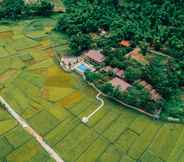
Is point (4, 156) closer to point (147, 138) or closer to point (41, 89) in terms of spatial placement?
point (41, 89)

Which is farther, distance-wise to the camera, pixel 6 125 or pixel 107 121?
pixel 107 121

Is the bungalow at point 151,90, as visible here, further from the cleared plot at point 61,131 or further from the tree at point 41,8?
the tree at point 41,8

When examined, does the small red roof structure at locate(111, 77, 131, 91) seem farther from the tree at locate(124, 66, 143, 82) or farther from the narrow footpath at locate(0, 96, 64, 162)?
the narrow footpath at locate(0, 96, 64, 162)

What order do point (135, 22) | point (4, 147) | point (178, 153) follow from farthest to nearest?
1. point (135, 22)
2. point (4, 147)
3. point (178, 153)

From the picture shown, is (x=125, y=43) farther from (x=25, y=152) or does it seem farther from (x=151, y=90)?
(x=25, y=152)

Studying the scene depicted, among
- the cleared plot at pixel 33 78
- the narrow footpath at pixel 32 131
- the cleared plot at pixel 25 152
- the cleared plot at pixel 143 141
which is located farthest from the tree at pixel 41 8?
the cleared plot at pixel 143 141

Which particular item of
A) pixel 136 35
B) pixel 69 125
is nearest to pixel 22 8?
pixel 136 35
